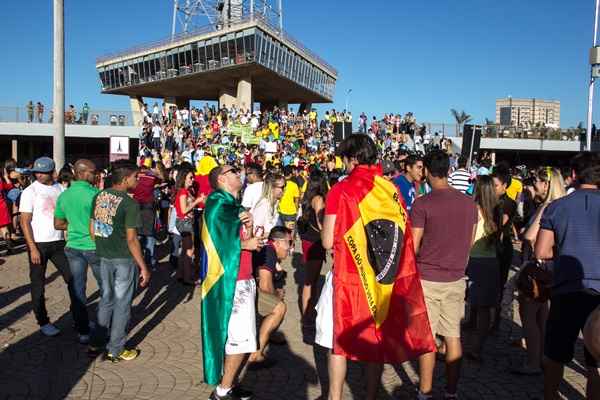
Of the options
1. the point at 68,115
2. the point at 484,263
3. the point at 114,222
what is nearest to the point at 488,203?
the point at 484,263

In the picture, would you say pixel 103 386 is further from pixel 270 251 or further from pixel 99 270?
pixel 270 251

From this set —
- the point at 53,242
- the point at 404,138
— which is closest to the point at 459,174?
the point at 53,242

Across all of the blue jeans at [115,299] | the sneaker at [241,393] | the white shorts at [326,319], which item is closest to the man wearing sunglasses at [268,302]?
the sneaker at [241,393]

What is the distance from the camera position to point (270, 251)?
560cm

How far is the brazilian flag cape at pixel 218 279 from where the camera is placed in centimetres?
398

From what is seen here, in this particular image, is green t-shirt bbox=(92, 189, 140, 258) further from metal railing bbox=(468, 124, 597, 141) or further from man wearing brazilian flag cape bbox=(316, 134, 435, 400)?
metal railing bbox=(468, 124, 597, 141)

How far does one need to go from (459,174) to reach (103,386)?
21.0ft

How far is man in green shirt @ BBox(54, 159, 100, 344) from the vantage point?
5434mm

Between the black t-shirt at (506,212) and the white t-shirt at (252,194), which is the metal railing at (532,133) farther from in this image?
the black t-shirt at (506,212)

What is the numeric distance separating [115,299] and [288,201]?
4.80m

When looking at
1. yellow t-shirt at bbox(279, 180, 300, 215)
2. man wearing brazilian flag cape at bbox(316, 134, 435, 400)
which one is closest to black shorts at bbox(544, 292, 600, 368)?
man wearing brazilian flag cape at bbox(316, 134, 435, 400)

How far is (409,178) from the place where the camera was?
25.6 feet

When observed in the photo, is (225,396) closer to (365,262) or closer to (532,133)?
(365,262)

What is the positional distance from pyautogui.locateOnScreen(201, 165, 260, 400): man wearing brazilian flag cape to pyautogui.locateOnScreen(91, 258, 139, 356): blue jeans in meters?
1.37
